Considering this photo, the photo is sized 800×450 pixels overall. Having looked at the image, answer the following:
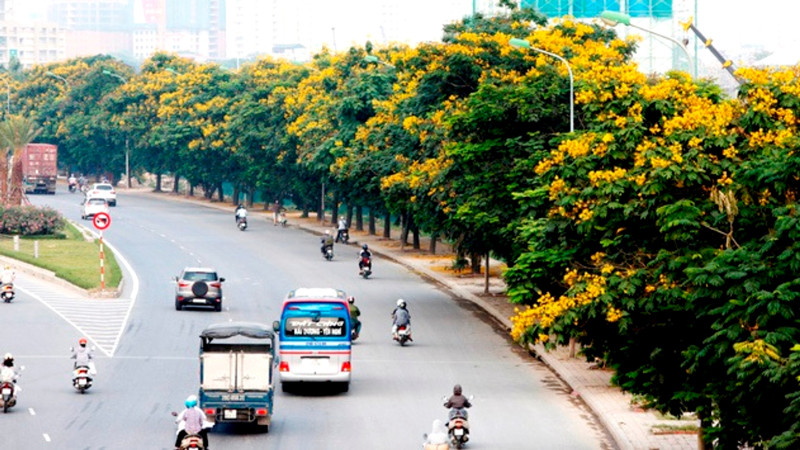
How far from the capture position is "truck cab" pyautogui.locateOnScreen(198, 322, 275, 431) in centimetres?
3222

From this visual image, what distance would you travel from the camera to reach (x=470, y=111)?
49750mm

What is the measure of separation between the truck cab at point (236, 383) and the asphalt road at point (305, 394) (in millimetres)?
490

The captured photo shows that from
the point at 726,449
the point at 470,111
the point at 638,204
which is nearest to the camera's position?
the point at 726,449

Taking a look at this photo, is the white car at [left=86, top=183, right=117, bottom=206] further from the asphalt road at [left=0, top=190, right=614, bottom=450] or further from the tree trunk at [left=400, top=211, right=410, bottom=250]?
the asphalt road at [left=0, top=190, right=614, bottom=450]

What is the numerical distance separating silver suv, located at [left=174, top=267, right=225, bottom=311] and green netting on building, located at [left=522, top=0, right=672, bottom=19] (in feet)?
116

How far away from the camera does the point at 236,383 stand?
32312mm

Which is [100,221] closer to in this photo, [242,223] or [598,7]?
[242,223]

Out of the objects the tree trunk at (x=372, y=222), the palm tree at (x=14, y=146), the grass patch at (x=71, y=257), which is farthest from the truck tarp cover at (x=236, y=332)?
the palm tree at (x=14, y=146)

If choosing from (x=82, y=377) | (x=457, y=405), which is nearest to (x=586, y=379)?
(x=457, y=405)

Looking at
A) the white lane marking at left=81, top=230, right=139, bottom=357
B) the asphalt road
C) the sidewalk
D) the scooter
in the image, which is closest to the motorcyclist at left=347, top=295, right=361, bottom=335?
the asphalt road

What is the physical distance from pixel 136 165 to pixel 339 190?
48.4 metres

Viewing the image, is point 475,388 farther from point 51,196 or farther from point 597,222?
point 51,196

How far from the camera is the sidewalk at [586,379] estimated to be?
31922 millimetres

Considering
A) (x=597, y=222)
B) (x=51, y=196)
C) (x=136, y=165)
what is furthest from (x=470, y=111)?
(x=136, y=165)
